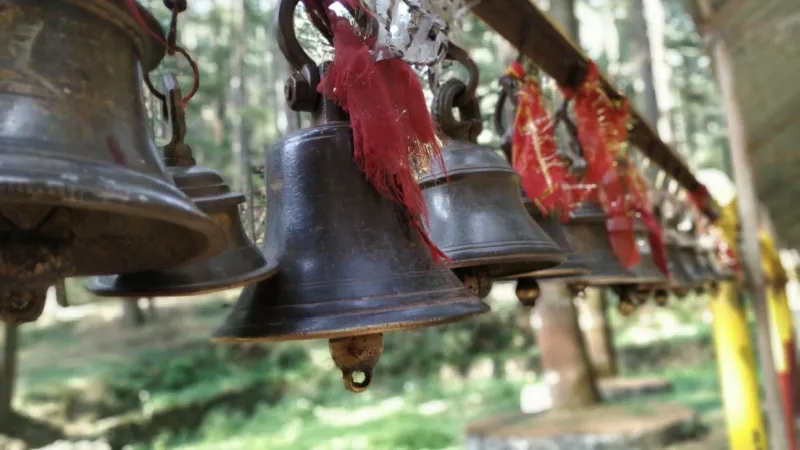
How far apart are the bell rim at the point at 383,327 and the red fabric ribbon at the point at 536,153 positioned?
2.86ft

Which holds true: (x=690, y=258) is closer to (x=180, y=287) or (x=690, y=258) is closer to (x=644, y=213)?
(x=644, y=213)

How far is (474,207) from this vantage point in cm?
150

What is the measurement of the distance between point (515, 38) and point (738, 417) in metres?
3.75

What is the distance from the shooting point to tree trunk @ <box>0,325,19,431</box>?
29.2 feet

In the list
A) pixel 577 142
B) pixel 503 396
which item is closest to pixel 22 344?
pixel 503 396

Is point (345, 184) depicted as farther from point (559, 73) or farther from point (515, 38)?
point (559, 73)

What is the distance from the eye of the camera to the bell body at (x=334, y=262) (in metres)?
1.02

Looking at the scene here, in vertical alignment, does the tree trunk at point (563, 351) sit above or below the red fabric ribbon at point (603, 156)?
below

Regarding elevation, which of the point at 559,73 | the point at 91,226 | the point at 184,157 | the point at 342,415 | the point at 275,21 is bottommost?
the point at 342,415

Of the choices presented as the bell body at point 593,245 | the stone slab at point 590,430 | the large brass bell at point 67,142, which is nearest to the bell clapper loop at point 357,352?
the large brass bell at point 67,142

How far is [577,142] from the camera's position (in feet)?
7.60

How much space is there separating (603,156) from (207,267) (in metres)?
1.68

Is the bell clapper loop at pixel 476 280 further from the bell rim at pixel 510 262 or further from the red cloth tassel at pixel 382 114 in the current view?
the red cloth tassel at pixel 382 114

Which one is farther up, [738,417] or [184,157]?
[184,157]
